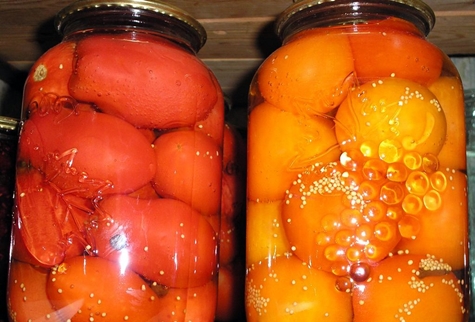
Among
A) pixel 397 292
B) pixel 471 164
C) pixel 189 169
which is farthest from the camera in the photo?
pixel 471 164

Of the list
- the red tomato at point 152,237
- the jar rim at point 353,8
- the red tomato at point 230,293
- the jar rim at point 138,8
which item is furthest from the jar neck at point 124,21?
the red tomato at point 230,293

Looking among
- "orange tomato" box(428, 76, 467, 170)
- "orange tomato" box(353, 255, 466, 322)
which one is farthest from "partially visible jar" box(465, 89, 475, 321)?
"orange tomato" box(353, 255, 466, 322)

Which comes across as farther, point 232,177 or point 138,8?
point 232,177

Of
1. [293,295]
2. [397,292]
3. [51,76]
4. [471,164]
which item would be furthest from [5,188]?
[471,164]

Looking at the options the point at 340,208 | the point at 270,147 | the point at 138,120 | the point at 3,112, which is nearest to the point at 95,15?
the point at 138,120

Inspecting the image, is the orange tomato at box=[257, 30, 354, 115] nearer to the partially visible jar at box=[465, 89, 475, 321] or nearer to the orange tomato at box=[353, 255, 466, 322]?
the orange tomato at box=[353, 255, 466, 322]

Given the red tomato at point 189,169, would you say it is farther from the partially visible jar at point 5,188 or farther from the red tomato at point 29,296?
the partially visible jar at point 5,188

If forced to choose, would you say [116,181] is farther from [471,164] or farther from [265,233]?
[471,164]
